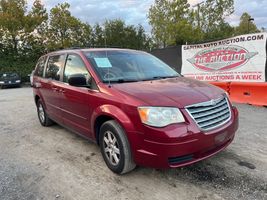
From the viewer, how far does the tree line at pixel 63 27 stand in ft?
87.9

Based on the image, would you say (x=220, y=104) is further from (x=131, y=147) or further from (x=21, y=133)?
(x=21, y=133)

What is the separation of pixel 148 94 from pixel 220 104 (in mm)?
1002

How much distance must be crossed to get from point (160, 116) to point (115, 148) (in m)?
0.87

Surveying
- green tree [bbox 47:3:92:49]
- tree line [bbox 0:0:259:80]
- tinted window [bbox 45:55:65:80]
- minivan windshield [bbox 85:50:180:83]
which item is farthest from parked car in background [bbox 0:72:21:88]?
minivan windshield [bbox 85:50:180:83]

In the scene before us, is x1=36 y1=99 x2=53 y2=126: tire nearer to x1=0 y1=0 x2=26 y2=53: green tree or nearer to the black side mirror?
the black side mirror

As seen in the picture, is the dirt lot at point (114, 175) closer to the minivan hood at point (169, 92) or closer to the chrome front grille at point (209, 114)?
the chrome front grille at point (209, 114)

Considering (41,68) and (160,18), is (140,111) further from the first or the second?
(160,18)

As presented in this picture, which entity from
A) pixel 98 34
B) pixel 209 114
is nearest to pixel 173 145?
pixel 209 114

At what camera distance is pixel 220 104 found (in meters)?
3.58

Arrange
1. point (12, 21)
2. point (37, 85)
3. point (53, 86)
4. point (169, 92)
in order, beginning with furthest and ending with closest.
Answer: point (12, 21)
point (37, 85)
point (53, 86)
point (169, 92)

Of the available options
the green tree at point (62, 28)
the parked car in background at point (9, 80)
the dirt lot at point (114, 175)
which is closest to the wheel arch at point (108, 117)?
the dirt lot at point (114, 175)

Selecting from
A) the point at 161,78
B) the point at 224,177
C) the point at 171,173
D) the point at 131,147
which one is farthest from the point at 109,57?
the point at 224,177

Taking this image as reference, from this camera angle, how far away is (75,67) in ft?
14.9

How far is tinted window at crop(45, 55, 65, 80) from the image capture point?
202 inches
